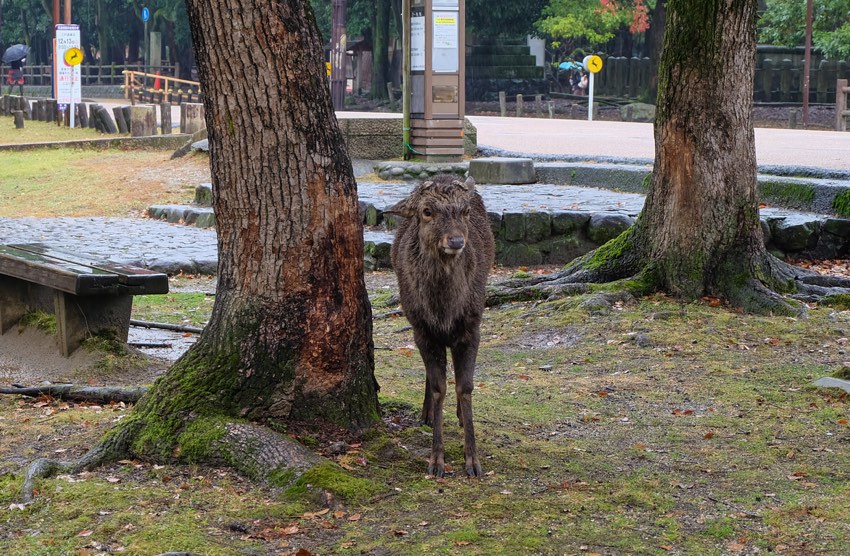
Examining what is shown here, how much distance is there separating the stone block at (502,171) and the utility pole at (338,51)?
2014 cm

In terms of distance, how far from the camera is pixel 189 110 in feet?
88.1

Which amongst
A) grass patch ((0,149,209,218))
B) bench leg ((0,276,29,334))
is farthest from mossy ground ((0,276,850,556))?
grass patch ((0,149,209,218))

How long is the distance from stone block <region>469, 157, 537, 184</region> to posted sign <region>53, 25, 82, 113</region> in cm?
1786

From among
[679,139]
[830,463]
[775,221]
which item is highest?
[679,139]

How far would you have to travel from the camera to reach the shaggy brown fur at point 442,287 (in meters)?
5.00

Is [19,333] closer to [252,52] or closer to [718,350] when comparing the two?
[252,52]

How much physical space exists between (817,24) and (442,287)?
32.0m

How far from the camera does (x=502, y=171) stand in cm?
1559

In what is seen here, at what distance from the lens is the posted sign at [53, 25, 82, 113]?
29953 mm

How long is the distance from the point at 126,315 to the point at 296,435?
276 centimetres

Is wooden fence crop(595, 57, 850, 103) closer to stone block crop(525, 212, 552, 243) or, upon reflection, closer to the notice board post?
the notice board post

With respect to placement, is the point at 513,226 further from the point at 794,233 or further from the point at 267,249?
the point at 267,249

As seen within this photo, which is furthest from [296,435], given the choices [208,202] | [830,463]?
[208,202]

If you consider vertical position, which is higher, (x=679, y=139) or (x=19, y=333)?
(x=679, y=139)
